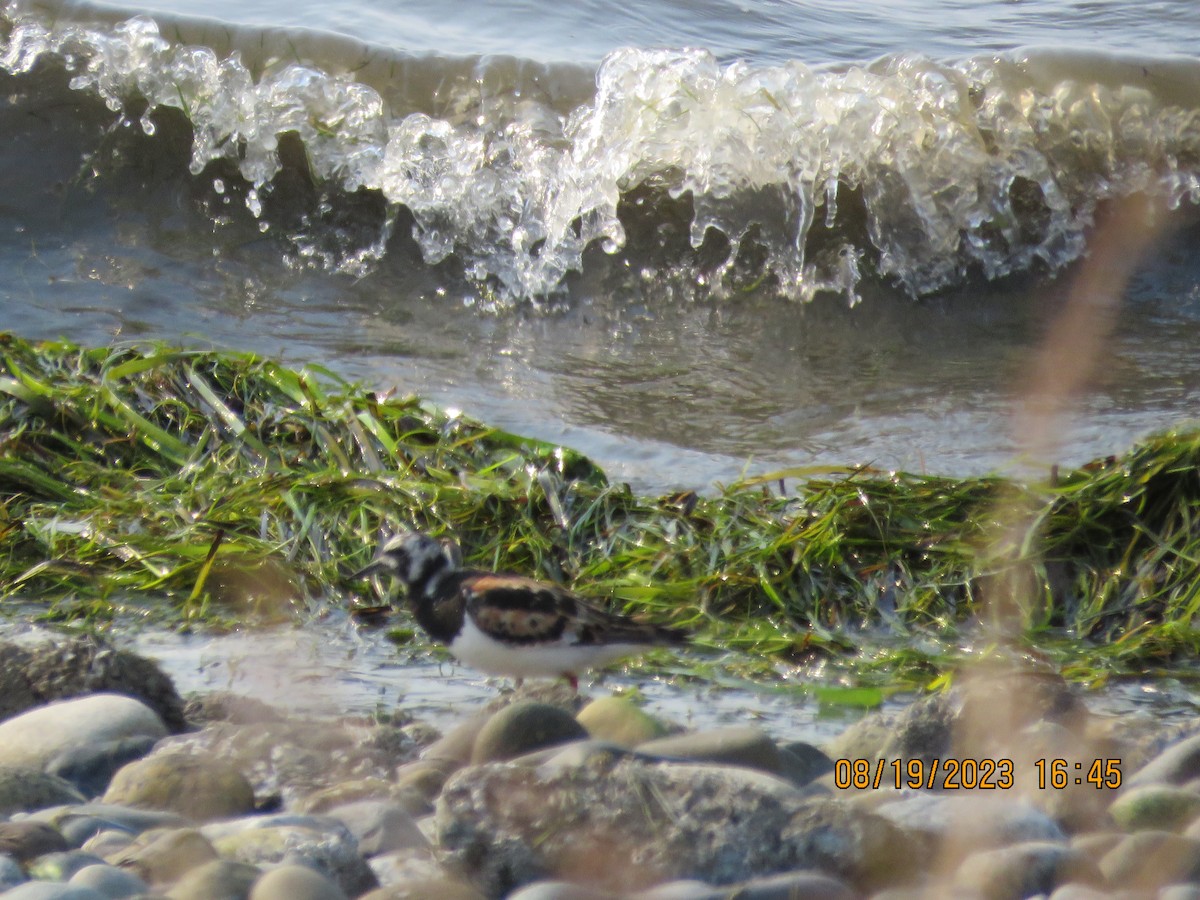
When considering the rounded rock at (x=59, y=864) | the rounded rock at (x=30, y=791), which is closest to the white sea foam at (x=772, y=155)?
the rounded rock at (x=30, y=791)

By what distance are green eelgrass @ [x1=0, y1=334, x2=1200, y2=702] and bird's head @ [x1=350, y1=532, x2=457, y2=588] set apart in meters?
0.45

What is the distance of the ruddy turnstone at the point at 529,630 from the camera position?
314cm

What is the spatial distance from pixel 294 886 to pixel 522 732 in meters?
0.70

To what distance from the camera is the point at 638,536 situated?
4.00 m

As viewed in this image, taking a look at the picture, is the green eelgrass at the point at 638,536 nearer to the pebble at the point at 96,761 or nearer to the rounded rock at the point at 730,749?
the rounded rock at the point at 730,749

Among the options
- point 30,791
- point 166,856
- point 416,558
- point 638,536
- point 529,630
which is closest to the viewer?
point 166,856

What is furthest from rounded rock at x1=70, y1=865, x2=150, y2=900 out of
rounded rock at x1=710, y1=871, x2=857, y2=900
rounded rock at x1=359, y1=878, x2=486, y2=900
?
rounded rock at x1=710, y1=871, x2=857, y2=900

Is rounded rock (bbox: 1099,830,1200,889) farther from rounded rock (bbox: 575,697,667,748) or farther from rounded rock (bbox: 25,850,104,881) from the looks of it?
rounded rock (bbox: 25,850,104,881)

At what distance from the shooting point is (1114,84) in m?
7.71

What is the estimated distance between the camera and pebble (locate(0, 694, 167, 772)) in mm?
2801

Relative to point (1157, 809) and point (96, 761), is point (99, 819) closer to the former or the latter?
point (96, 761)

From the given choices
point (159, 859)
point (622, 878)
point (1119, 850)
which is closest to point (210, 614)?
point (159, 859)

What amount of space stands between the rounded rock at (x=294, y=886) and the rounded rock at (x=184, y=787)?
1.47 ft

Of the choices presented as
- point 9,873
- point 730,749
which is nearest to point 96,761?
point 9,873
